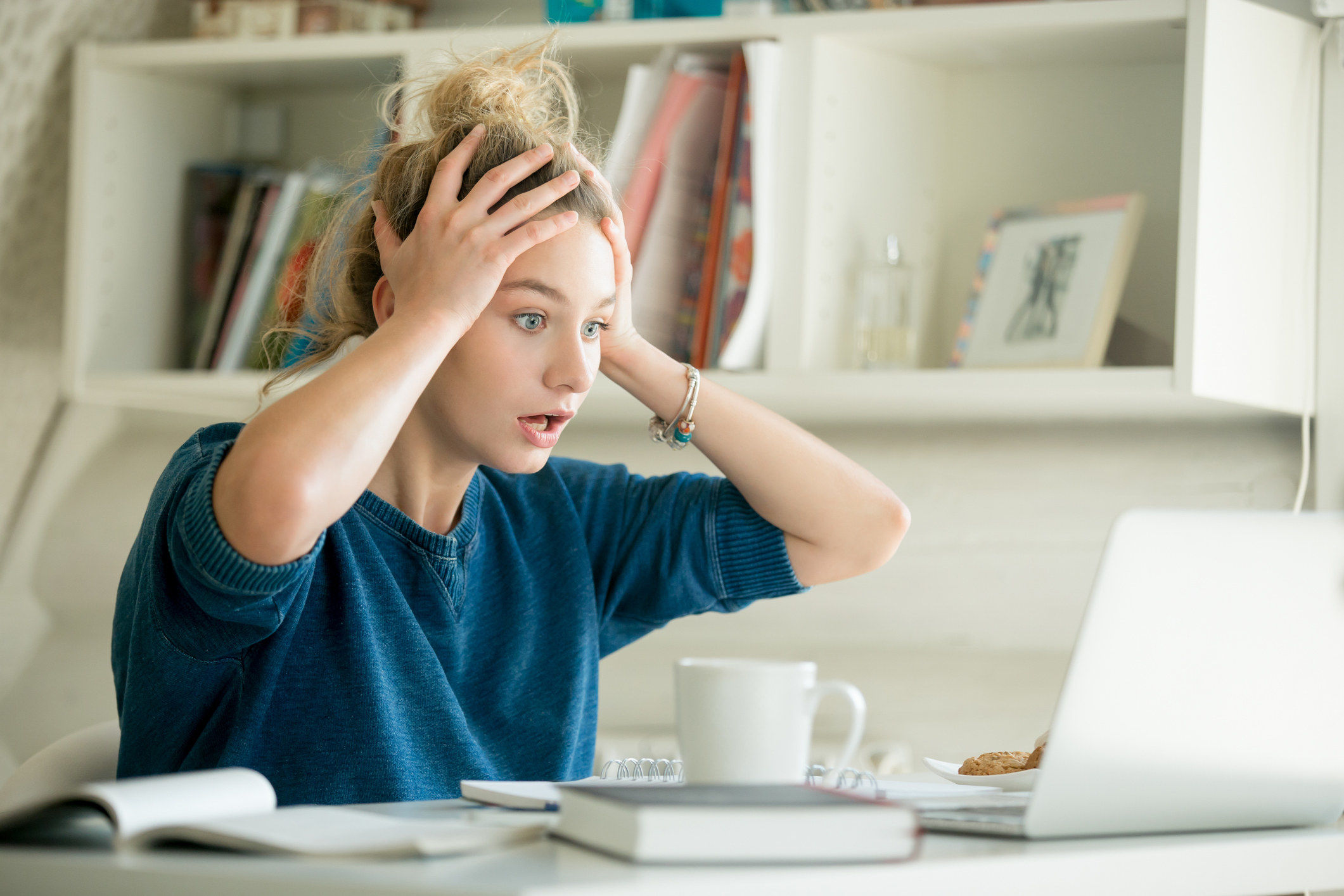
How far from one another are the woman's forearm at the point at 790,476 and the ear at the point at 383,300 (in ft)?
0.68

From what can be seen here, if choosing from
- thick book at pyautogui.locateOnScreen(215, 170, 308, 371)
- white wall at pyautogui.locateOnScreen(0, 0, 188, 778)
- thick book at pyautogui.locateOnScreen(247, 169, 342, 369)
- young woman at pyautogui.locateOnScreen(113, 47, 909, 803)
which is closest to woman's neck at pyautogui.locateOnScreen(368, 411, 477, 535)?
young woman at pyautogui.locateOnScreen(113, 47, 909, 803)

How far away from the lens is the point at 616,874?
541mm

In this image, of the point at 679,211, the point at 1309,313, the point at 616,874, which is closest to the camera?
the point at 616,874

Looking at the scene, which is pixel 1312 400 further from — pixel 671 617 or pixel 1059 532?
pixel 671 617

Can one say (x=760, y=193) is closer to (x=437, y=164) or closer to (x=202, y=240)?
(x=437, y=164)

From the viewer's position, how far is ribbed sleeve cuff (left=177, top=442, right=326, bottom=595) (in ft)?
2.79

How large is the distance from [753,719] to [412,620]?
0.47 metres

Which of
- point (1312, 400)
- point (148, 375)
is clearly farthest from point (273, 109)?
point (1312, 400)

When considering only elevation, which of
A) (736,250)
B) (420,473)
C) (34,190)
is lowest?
(420,473)

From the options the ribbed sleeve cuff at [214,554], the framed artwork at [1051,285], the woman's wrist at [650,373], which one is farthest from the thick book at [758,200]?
the ribbed sleeve cuff at [214,554]

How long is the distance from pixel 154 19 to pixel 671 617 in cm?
144

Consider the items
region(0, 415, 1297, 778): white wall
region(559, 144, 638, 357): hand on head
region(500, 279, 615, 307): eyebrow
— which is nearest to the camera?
region(500, 279, 615, 307): eyebrow

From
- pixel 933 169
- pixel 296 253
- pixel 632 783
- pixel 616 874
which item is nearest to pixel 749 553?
pixel 632 783

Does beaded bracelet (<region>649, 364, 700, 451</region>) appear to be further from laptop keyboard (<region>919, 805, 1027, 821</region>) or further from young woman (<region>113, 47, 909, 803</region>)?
laptop keyboard (<region>919, 805, 1027, 821</region>)
